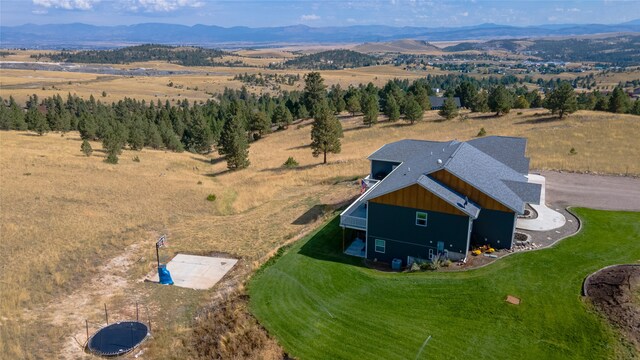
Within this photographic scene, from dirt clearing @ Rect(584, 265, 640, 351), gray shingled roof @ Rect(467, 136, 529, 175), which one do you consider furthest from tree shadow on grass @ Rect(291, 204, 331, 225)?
dirt clearing @ Rect(584, 265, 640, 351)

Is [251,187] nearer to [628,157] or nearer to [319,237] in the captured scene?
[319,237]

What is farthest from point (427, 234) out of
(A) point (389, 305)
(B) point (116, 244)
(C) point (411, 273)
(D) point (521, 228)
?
(B) point (116, 244)

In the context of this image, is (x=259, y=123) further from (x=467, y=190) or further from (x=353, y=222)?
(x=467, y=190)

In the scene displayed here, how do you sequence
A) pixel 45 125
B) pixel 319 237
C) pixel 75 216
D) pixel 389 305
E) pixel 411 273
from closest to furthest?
pixel 389 305 → pixel 411 273 → pixel 319 237 → pixel 75 216 → pixel 45 125

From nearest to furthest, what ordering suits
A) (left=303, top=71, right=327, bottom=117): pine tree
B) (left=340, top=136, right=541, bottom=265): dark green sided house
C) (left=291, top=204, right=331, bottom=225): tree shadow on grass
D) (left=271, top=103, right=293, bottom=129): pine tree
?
1. (left=340, top=136, right=541, bottom=265): dark green sided house
2. (left=291, top=204, right=331, bottom=225): tree shadow on grass
3. (left=271, top=103, right=293, bottom=129): pine tree
4. (left=303, top=71, right=327, bottom=117): pine tree

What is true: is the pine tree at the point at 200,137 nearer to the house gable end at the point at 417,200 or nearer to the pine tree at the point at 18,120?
the pine tree at the point at 18,120

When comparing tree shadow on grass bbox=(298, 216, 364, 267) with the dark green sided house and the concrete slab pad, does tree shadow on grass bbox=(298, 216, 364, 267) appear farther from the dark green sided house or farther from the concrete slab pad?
the concrete slab pad

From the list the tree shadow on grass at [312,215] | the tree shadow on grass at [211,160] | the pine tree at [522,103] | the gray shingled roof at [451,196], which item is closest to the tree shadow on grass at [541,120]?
the pine tree at [522,103]
